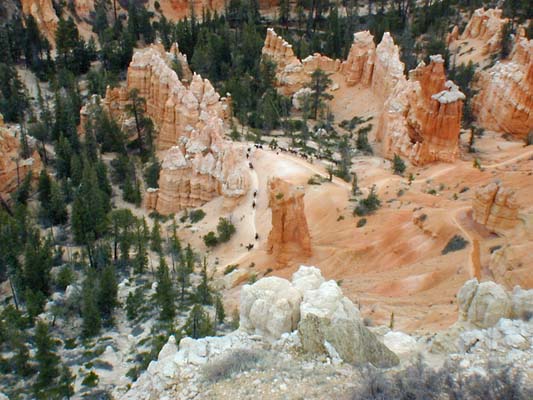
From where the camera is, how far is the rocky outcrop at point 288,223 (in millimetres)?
31766

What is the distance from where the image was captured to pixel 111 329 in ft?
99.3

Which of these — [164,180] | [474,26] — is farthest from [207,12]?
[164,180]

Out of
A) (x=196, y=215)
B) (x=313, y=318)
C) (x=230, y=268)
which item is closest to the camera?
(x=313, y=318)

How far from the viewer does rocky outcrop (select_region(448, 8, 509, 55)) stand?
2581 inches

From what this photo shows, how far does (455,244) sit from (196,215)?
71.7 ft

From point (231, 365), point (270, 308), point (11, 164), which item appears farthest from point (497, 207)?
point (11, 164)

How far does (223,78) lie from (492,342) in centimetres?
5974

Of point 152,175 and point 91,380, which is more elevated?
point 91,380

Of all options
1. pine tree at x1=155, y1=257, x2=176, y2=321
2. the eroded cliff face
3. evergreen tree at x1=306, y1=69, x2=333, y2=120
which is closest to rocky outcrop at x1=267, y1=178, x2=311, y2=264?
pine tree at x1=155, y1=257, x2=176, y2=321

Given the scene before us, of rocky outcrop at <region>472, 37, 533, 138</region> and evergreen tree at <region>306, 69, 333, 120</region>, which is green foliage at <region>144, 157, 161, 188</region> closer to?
evergreen tree at <region>306, 69, 333, 120</region>

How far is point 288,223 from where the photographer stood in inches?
1258

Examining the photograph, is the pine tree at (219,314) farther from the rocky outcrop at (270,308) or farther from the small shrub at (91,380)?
the rocky outcrop at (270,308)

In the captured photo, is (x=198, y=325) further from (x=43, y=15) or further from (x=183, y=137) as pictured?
(x=43, y=15)

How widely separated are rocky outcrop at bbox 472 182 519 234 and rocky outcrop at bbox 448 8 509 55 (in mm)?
44736
